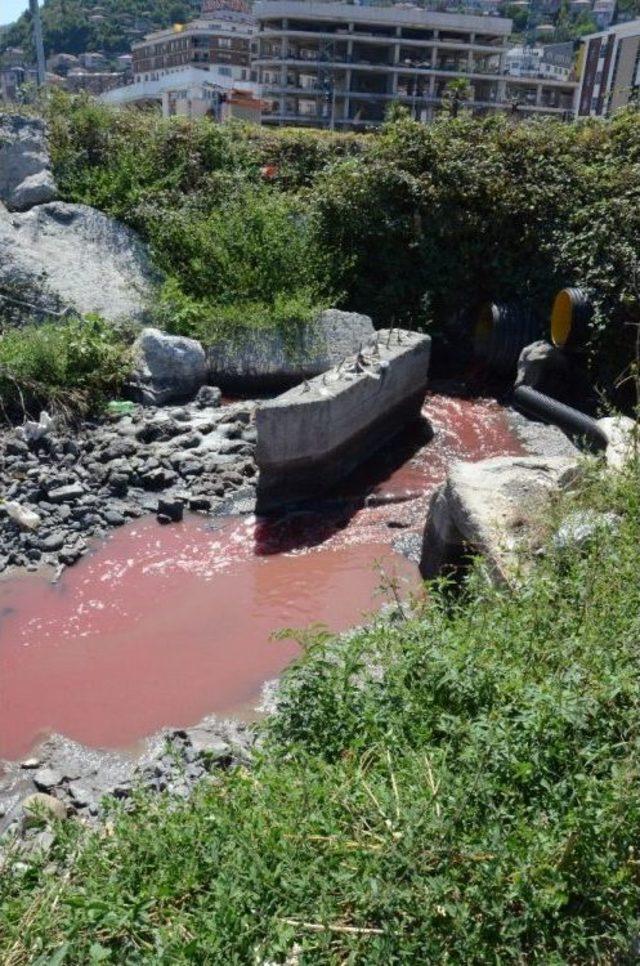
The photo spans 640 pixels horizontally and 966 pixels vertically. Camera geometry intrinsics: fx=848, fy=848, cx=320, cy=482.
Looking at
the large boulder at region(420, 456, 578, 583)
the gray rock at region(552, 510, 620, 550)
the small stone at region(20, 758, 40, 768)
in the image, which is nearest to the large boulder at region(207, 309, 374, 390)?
the large boulder at region(420, 456, 578, 583)

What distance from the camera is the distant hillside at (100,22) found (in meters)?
146

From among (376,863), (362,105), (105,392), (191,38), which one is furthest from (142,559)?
(191,38)

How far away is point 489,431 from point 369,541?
3282 millimetres

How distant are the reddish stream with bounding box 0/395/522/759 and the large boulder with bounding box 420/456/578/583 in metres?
0.54

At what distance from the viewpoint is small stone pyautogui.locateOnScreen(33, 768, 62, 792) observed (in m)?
5.34

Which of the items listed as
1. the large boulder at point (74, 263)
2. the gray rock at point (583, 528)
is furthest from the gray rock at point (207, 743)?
the large boulder at point (74, 263)

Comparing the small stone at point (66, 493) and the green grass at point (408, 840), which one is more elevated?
the green grass at point (408, 840)

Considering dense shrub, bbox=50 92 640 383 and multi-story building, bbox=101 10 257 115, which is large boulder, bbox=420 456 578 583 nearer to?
dense shrub, bbox=50 92 640 383

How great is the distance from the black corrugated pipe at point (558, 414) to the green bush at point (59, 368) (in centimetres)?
521

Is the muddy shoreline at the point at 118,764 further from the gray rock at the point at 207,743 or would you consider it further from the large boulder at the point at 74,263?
the large boulder at the point at 74,263

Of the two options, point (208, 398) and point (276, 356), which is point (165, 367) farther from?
point (276, 356)

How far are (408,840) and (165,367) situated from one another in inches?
359

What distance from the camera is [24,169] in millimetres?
14336

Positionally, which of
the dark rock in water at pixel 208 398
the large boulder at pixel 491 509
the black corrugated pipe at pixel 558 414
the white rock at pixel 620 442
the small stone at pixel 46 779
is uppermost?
the white rock at pixel 620 442
